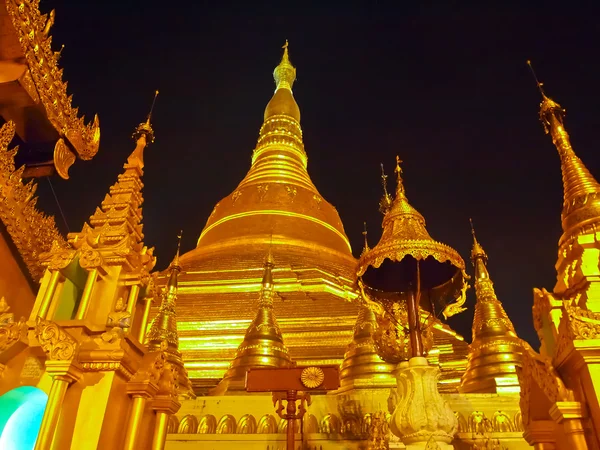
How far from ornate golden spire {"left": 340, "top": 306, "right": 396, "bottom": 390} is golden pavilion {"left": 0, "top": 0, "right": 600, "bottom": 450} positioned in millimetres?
32

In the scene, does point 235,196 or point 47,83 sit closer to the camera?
point 47,83

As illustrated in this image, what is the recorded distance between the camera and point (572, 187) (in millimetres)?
5613

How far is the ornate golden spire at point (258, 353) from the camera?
973 centimetres

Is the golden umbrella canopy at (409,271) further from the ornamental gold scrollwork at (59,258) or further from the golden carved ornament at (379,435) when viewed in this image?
the ornamental gold scrollwork at (59,258)

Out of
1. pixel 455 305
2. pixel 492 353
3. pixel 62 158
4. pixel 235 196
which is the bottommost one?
pixel 455 305

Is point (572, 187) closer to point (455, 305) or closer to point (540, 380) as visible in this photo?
point (455, 305)

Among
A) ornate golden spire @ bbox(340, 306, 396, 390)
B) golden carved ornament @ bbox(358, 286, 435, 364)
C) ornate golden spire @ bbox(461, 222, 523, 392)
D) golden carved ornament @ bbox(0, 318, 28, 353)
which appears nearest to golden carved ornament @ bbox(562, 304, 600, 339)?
golden carved ornament @ bbox(358, 286, 435, 364)

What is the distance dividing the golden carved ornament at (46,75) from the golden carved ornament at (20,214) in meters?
0.60

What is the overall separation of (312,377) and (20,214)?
4.09m

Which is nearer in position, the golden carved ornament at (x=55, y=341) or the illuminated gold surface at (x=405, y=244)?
the golden carved ornament at (x=55, y=341)

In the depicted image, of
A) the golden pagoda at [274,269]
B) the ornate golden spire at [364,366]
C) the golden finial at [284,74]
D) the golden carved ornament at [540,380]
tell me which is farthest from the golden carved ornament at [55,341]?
the golden finial at [284,74]

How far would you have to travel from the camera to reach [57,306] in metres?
5.26

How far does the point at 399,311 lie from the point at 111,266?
12.3 ft

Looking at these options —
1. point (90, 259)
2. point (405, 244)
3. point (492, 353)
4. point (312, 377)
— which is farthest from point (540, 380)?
point (492, 353)
